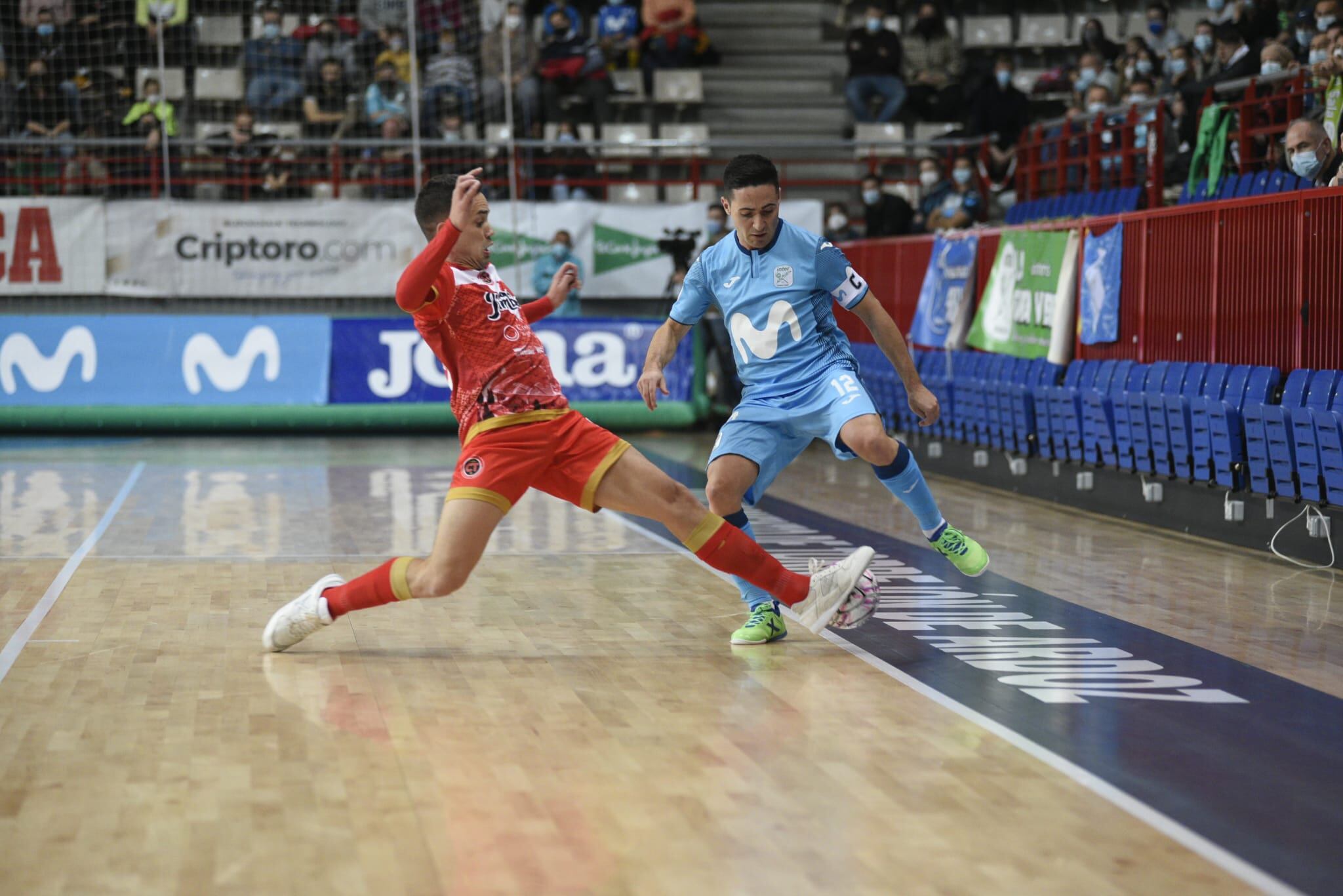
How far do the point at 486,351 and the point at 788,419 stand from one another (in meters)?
1.41

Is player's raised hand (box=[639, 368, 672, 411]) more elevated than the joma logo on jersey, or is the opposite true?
the joma logo on jersey

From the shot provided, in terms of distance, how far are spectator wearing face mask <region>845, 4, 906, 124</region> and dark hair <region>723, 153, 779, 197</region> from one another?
16199mm

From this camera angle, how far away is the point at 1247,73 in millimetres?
14258

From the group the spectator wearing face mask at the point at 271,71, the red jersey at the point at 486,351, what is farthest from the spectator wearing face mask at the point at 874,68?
the red jersey at the point at 486,351

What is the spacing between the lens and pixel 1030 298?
42.5ft

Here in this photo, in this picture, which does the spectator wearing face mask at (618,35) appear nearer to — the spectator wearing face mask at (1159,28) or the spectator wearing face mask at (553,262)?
the spectator wearing face mask at (553,262)

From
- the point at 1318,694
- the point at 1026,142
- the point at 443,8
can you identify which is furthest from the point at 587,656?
the point at 443,8

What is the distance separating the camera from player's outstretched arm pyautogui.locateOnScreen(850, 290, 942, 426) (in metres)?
6.50

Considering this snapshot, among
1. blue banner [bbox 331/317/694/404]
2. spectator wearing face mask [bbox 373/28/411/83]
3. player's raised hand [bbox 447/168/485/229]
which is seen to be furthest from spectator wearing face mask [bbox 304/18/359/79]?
player's raised hand [bbox 447/168/485/229]

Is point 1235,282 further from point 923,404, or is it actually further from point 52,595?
point 52,595

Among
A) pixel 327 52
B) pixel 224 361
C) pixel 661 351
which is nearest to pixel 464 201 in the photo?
pixel 661 351

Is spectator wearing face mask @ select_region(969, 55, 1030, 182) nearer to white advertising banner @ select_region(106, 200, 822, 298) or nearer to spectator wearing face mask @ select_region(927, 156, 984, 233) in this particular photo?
spectator wearing face mask @ select_region(927, 156, 984, 233)

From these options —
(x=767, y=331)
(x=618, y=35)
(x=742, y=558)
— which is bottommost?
(x=742, y=558)

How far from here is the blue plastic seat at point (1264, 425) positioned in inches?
351
